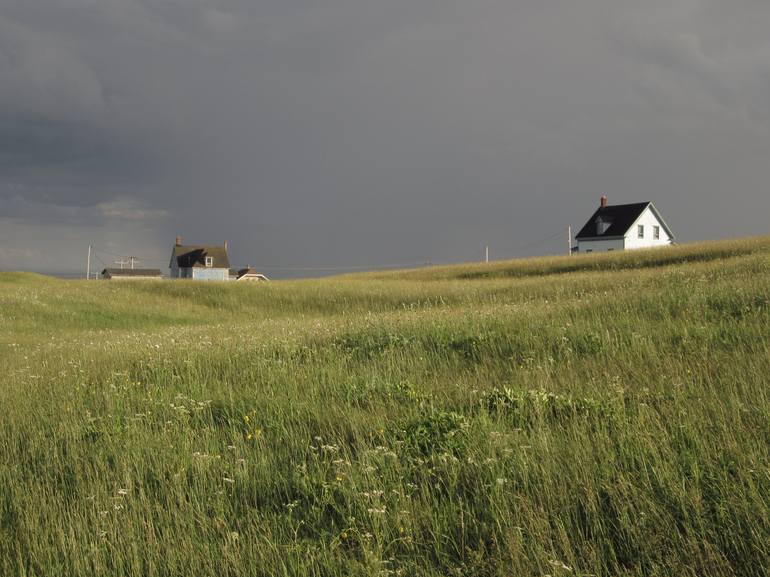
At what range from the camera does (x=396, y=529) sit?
422cm

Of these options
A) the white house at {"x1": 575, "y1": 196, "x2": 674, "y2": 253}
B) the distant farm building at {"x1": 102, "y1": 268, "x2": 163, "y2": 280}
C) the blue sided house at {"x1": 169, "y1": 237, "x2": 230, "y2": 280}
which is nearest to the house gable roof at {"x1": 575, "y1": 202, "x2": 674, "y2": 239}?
the white house at {"x1": 575, "y1": 196, "x2": 674, "y2": 253}

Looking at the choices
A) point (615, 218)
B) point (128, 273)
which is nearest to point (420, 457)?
point (615, 218)

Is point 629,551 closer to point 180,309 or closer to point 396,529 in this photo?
point 396,529

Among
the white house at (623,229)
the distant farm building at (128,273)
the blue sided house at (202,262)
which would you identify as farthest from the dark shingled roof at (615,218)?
the distant farm building at (128,273)

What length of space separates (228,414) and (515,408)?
3.83 m

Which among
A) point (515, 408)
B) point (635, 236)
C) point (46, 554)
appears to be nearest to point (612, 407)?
point (515, 408)

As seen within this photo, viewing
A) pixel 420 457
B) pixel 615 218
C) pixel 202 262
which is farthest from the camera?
pixel 202 262

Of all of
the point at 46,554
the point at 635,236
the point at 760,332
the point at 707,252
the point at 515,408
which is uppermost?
the point at 635,236

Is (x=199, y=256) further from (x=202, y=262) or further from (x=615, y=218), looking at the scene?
(x=615, y=218)

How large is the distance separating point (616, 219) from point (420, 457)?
262ft

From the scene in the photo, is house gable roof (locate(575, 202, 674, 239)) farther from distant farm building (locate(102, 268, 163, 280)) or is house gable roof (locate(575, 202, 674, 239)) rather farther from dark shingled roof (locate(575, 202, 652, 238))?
distant farm building (locate(102, 268, 163, 280))

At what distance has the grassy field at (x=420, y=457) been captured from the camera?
3.89 m

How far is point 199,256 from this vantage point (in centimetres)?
10856

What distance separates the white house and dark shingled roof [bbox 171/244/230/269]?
66140mm
